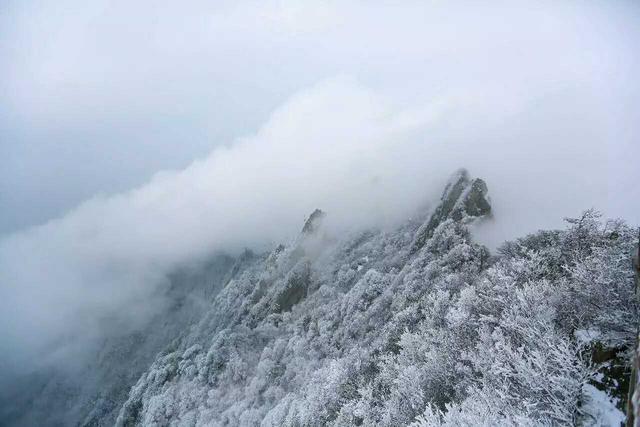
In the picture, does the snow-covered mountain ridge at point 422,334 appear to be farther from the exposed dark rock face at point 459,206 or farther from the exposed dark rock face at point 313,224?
the exposed dark rock face at point 313,224

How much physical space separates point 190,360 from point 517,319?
120221mm

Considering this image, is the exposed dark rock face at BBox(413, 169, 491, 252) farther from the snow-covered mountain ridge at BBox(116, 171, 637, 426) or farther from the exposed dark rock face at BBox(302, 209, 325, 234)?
the exposed dark rock face at BBox(302, 209, 325, 234)

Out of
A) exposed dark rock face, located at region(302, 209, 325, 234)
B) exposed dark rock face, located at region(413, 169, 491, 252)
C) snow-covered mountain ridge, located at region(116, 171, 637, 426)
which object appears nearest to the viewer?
snow-covered mountain ridge, located at region(116, 171, 637, 426)

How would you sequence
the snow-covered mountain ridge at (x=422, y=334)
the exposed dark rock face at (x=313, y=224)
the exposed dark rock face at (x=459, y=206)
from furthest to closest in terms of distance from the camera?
the exposed dark rock face at (x=313, y=224) → the exposed dark rock face at (x=459, y=206) → the snow-covered mountain ridge at (x=422, y=334)

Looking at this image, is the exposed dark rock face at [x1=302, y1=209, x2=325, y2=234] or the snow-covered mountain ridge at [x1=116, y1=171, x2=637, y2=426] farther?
the exposed dark rock face at [x1=302, y1=209, x2=325, y2=234]

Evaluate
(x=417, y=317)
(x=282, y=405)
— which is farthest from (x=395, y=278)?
(x=282, y=405)

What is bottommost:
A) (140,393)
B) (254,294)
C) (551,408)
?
(140,393)

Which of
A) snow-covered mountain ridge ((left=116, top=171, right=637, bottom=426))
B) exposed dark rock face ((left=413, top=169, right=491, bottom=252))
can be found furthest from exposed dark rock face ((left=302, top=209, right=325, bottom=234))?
exposed dark rock face ((left=413, top=169, right=491, bottom=252))

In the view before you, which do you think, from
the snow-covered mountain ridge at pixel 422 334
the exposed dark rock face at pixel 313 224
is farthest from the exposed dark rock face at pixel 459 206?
the exposed dark rock face at pixel 313 224

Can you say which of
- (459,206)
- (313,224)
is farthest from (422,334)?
(313,224)

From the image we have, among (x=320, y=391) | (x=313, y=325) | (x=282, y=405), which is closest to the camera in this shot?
(x=320, y=391)

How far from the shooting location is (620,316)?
20125mm

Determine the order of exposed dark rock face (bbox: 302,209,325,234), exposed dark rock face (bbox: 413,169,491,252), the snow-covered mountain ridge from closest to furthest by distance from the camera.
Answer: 1. the snow-covered mountain ridge
2. exposed dark rock face (bbox: 413,169,491,252)
3. exposed dark rock face (bbox: 302,209,325,234)

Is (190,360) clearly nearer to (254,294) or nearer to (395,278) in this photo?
(254,294)
